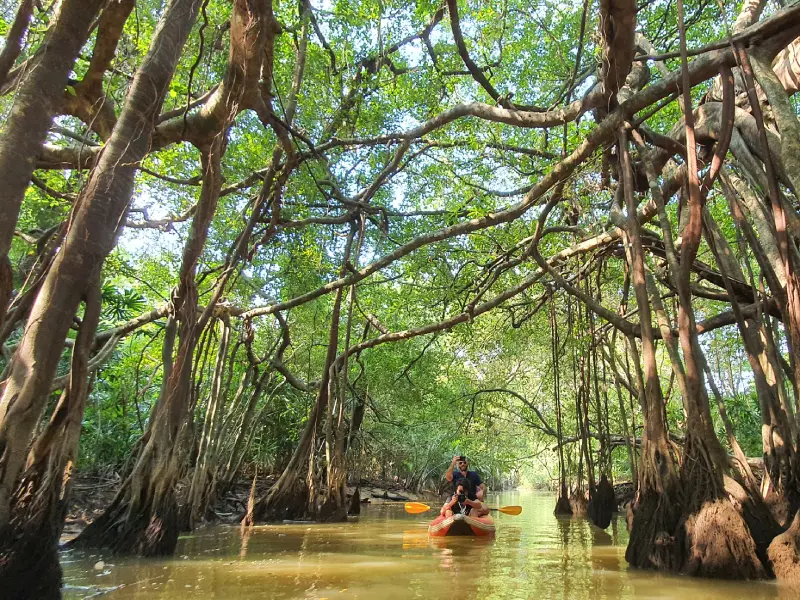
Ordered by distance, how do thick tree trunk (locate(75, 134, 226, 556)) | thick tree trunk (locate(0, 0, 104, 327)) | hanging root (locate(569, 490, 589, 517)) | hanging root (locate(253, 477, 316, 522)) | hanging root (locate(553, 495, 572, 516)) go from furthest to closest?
hanging root (locate(553, 495, 572, 516)), hanging root (locate(569, 490, 589, 517)), hanging root (locate(253, 477, 316, 522)), thick tree trunk (locate(75, 134, 226, 556)), thick tree trunk (locate(0, 0, 104, 327))

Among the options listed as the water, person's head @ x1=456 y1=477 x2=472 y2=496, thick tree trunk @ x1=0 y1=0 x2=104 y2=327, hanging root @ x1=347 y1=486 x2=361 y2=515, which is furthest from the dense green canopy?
person's head @ x1=456 y1=477 x2=472 y2=496

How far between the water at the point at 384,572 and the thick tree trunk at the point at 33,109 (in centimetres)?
229

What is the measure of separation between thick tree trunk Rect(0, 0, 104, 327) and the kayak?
18.6 feet

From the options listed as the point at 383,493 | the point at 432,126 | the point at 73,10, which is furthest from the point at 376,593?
the point at 383,493

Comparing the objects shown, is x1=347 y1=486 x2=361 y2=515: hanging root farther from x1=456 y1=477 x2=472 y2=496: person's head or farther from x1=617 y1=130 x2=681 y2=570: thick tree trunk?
x1=617 y1=130 x2=681 y2=570: thick tree trunk

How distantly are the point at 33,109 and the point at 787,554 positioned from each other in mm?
4865

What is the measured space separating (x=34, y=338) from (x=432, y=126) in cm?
399

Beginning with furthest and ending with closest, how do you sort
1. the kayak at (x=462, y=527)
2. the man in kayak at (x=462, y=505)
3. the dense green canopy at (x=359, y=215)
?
the man in kayak at (x=462, y=505)
the kayak at (x=462, y=527)
the dense green canopy at (x=359, y=215)

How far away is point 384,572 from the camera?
421 cm

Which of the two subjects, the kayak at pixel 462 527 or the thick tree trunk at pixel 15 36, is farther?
the kayak at pixel 462 527

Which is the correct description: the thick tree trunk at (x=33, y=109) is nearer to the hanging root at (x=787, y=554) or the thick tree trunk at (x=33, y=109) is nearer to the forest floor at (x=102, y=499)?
the forest floor at (x=102, y=499)

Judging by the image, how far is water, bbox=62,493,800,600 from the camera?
3.42 meters

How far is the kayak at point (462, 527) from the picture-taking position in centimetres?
684

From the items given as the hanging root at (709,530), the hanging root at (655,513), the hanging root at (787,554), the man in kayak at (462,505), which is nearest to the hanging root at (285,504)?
the man in kayak at (462,505)
